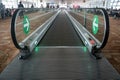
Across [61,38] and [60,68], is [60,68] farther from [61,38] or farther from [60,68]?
[61,38]

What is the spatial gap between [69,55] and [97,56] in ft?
2.17

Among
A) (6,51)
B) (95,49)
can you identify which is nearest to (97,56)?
(95,49)

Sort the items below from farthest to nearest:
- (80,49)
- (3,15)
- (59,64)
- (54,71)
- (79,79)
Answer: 1. (3,15)
2. (80,49)
3. (59,64)
4. (54,71)
5. (79,79)

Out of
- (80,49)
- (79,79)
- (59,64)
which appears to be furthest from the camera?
(80,49)

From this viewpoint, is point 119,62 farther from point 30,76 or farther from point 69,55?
point 30,76

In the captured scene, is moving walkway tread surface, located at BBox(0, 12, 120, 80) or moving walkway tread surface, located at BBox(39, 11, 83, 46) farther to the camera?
moving walkway tread surface, located at BBox(39, 11, 83, 46)

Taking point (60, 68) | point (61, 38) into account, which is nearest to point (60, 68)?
point (60, 68)

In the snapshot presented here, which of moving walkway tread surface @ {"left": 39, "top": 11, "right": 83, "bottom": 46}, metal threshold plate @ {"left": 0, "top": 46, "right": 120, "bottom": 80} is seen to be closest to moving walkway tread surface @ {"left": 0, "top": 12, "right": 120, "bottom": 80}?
metal threshold plate @ {"left": 0, "top": 46, "right": 120, "bottom": 80}

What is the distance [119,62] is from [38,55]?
1817 mm

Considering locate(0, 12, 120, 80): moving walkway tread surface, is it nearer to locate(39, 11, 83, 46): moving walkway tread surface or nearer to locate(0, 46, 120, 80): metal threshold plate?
locate(0, 46, 120, 80): metal threshold plate

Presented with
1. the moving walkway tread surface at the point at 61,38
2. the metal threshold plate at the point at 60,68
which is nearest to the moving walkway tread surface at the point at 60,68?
the metal threshold plate at the point at 60,68

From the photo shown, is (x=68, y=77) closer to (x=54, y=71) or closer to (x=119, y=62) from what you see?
(x=54, y=71)

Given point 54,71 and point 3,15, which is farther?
point 3,15

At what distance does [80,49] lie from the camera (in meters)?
4.91
